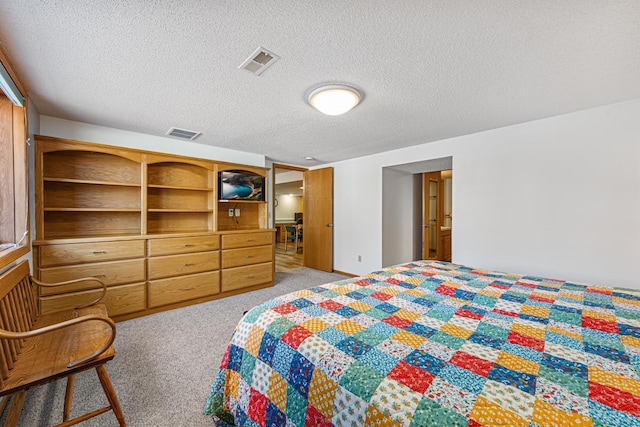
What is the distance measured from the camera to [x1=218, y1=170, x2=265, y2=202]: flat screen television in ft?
12.3

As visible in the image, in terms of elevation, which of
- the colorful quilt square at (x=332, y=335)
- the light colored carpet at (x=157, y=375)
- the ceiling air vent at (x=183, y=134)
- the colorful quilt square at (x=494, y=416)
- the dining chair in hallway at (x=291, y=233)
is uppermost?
the ceiling air vent at (x=183, y=134)

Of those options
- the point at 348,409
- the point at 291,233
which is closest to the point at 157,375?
the point at 348,409

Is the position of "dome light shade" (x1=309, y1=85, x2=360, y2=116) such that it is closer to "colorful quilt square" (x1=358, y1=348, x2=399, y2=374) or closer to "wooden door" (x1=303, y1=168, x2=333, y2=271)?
"colorful quilt square" (x1=358, y1=348, x2=399, y2=374)

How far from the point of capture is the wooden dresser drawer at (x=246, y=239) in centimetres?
366

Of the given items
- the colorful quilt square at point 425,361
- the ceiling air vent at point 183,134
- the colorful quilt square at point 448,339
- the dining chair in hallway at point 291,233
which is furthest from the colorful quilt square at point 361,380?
the dining chair in hallway at point 291,233

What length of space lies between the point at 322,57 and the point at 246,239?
2842 millimetres

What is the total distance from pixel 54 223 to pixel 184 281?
1.52m

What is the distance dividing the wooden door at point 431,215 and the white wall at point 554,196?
4.68ft

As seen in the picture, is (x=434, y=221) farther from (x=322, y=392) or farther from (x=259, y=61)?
(x=322, y=392)

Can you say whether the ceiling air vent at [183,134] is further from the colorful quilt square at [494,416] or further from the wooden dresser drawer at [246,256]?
the colorful quilt square at [494,416]

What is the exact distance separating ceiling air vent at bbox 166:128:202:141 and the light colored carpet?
2218mm

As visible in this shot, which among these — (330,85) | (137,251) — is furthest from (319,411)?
(137,251)

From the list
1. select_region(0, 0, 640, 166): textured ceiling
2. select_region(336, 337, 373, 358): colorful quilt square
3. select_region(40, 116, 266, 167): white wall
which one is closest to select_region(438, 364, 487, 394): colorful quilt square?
select_region(336, 337, 373, 358): colorful quilt square

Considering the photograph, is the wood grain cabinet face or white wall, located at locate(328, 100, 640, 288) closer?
white wall, located at locate(328, 100, 640, 288)
